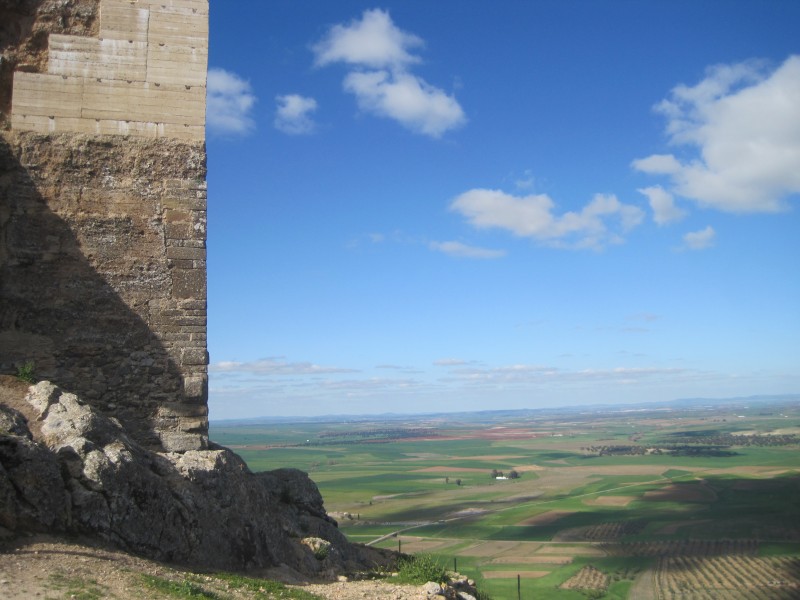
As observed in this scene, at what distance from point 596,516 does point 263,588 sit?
61.0m

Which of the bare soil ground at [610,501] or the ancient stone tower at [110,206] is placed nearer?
the ancient stone tower at [110,206]

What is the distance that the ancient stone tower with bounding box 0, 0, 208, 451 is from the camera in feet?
33.1

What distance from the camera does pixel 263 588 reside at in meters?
7.69

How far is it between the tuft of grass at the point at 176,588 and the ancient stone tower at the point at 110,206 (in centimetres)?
349

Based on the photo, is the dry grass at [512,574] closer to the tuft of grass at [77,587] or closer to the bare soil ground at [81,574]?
the bare soil ground at [81,574]

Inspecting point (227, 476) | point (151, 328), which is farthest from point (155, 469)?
point (151, 328)

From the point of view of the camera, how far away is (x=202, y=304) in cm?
1069

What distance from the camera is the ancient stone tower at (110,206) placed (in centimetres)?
1010

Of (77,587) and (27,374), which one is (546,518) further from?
(77,587)

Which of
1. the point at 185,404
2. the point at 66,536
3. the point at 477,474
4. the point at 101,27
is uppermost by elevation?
the point at 101,27

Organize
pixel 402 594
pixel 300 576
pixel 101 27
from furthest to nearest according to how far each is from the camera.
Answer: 1. pixel 101 27
2. pixel 300 576
3. pixel 402 594

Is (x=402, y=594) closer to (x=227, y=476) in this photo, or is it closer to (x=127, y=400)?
(x=227, y=476)

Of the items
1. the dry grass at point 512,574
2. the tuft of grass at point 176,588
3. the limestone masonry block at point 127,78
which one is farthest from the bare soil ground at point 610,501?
the tuft of grass at point 176,588

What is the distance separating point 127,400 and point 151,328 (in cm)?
118
